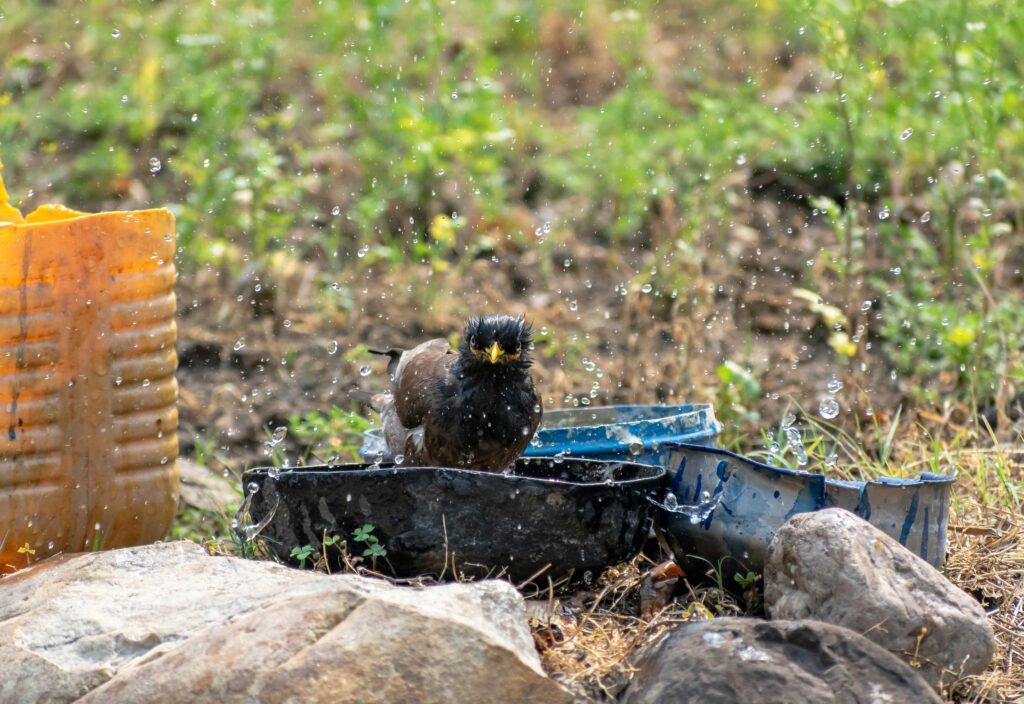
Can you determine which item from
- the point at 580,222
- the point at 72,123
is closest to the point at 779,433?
the point at 580,222

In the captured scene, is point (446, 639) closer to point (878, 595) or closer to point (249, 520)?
point (878, 595)

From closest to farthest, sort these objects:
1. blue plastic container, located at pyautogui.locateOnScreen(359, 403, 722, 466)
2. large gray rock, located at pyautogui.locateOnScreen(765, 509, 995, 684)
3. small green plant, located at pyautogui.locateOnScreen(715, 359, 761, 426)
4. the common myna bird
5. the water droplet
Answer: large gray rock, located at pyautogui.locateOnScreen(765, 509, 995, 684)
the common myna bird
blue plastic container, located at pyautogui.locateOnScreen(359, 403, 722, 466)
the water droplet
small green plant, located at pyautogui.locateOnScreen(715, 359, 761, 426)

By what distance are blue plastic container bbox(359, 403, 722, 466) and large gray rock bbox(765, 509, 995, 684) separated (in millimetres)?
729

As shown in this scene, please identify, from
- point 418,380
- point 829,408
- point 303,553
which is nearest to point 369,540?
point 303,553

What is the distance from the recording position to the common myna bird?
4109mm

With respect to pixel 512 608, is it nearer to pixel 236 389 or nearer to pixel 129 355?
pixel 129 355

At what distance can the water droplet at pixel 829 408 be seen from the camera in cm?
495

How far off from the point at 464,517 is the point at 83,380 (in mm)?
1233

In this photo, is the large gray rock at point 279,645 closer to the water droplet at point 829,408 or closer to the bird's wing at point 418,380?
the bird's wing at point 418,380

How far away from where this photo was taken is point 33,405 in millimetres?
3822

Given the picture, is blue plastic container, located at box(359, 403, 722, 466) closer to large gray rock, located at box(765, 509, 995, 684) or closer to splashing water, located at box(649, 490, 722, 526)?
splashing water, located at box(649, 490, 722, 526)

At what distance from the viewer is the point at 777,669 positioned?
284 centimetres

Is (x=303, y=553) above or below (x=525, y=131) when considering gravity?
below

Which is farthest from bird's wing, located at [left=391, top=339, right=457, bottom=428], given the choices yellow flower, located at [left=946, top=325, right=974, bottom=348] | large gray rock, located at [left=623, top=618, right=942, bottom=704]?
yellow flower, located at [left=946, top=325, right=974, bottom=348]
